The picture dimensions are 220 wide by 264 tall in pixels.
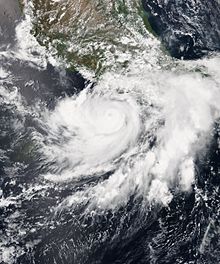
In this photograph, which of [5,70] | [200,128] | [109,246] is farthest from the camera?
[5,70]

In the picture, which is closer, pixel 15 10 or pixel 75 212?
pixel 75 212

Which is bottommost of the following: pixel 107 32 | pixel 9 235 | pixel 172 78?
pixel 9 235

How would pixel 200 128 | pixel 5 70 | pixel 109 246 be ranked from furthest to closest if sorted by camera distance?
1. pixel 5 70
2. pixel 200 128
3. pixel 109 246

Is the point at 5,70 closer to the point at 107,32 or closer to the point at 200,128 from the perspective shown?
the point at 107,32

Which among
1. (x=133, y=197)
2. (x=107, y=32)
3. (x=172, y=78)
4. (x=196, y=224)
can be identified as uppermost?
(x=107, y=32)

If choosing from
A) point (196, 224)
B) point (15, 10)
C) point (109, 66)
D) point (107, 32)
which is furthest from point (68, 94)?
point (196, 224)

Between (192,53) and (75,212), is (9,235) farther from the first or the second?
(192,53)

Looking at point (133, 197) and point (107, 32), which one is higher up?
point (107, 32)

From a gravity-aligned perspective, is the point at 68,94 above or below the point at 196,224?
above

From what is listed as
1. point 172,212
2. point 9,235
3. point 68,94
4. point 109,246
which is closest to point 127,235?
point 109,246
